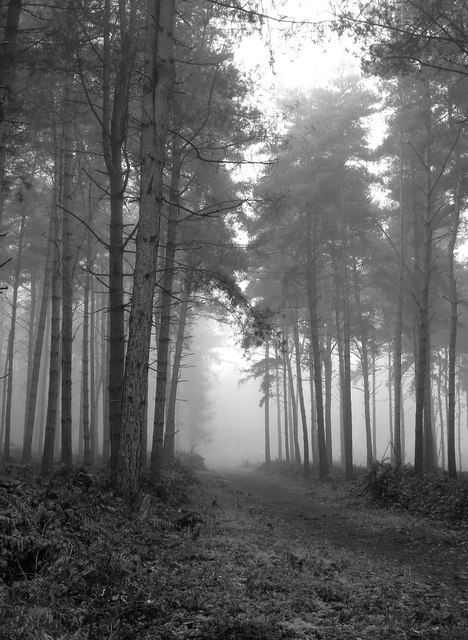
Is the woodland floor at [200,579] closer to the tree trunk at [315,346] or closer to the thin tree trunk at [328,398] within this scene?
the tree trunk at [315,346]

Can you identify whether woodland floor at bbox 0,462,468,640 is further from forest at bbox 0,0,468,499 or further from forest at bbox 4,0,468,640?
forest at bbox 0,0,468,499

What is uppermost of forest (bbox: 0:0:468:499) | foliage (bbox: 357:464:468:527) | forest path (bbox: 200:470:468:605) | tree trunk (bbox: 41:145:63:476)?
forest (bbox: 0:0:468:499)

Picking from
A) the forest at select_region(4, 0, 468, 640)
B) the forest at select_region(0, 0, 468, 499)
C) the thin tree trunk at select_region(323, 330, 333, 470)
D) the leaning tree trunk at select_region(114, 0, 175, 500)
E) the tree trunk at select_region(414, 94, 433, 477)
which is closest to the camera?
the forest at select_region(4, 0, 468, 640)

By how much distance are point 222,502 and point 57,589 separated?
8967mm

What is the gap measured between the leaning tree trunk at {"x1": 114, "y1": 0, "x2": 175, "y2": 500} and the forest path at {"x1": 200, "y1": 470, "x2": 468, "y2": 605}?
3391 millimetres

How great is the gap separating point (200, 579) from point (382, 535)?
16.2 feet

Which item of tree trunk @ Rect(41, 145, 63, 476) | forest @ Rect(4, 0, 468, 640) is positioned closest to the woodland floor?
forest @ Rect(4, 0, 468, 640)

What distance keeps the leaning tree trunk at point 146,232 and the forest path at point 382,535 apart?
3.39 metres

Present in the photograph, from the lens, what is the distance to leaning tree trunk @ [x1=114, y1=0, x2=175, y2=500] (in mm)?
7461

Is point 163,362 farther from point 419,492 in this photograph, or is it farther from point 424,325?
point 424,325

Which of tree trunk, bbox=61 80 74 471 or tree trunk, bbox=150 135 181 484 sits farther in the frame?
tree trunk, bbox=61 80 74 471

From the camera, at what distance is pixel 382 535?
863 cm

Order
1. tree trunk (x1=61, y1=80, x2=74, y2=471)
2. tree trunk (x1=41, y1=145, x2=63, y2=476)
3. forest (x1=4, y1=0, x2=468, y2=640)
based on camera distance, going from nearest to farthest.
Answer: forest (x1=4, y1=0, x2=468, y2=640)
tree trunk (x1=61, y1=80, x2=74, y2=471)
tree trunk (x1=41, y1=145, x2=63, y2=476)

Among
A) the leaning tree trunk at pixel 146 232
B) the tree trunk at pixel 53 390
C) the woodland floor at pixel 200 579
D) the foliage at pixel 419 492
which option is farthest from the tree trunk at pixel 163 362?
the foliage at pixel 419 492
